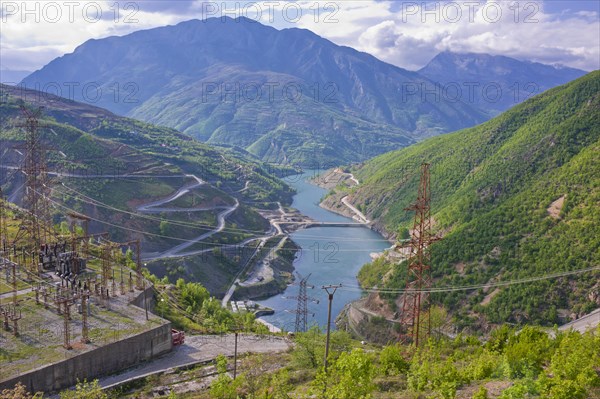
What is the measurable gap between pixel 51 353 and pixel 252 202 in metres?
85.4

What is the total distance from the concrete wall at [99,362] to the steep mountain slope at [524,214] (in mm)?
30772

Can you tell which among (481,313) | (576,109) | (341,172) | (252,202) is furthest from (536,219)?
(341,172)

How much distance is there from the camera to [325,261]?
85.6m

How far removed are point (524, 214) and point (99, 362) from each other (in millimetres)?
48673

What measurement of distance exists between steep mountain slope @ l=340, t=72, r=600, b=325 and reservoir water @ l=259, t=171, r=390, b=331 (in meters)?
4.62

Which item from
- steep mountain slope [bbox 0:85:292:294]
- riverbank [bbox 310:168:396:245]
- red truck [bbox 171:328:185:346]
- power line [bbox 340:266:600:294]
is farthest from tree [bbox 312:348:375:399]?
riverbank [bbox 310:168:396:245]

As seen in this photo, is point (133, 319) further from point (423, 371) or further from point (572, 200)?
point (572, 200)

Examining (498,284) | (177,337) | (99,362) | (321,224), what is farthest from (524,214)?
(321,224)

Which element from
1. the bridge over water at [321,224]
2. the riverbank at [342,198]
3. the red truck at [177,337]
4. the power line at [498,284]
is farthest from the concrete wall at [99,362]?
the bridge over water at [321,224]

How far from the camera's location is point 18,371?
2547 cm

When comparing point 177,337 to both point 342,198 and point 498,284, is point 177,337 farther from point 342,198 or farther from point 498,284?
point 342,198

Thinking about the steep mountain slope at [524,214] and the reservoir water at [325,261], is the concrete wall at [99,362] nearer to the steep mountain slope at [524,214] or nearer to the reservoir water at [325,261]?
the reservoir water at [325,261]

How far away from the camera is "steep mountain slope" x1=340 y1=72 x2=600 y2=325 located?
48.8 m

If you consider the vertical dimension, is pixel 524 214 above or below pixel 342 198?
above
